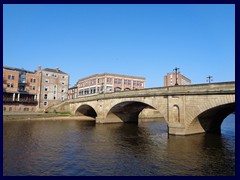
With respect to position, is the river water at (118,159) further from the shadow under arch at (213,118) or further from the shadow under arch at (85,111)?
the shadow under arch at (85,111)

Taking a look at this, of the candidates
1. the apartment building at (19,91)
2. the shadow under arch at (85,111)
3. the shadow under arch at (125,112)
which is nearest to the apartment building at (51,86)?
the apartment building at (19,91)

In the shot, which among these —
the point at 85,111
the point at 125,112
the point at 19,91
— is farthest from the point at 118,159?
the point at 19,91

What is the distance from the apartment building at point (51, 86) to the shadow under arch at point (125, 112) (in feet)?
113

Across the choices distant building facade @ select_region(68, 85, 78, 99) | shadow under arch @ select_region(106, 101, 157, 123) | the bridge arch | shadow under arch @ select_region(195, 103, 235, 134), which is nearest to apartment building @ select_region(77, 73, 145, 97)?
distant building facade @ select_region(68, 85, 78, 99)

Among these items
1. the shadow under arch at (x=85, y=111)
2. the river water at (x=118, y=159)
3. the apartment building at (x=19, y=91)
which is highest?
the apartment building at (x=19, y=91)

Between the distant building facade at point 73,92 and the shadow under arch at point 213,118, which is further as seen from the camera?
the distant building facade at point 73,92

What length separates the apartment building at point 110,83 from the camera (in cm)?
7706

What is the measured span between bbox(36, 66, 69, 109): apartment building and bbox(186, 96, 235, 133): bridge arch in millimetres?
55780

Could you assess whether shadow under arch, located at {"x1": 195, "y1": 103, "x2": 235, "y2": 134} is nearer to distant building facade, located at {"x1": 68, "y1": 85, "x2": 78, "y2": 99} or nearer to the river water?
the river water

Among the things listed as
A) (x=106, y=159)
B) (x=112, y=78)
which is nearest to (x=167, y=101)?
(x=106, y=159)

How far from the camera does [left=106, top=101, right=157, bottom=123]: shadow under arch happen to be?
137 feet

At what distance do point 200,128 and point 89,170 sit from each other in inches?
764
